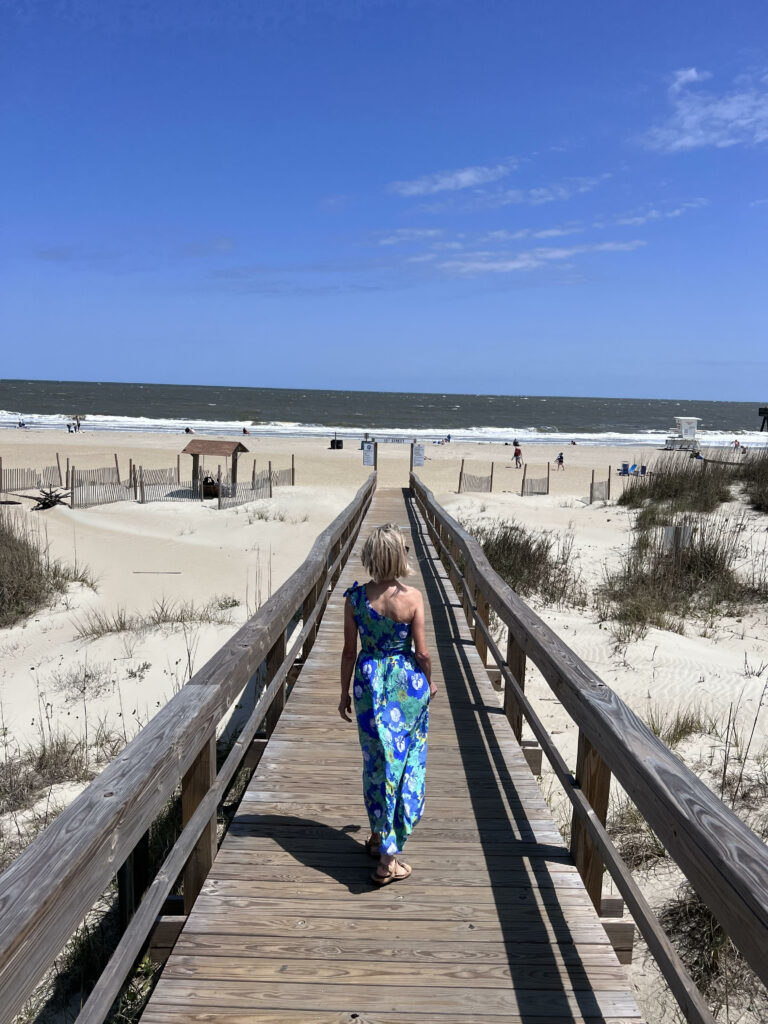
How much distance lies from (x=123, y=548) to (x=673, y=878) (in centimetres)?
1465

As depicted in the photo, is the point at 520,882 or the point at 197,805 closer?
the point at 197,805

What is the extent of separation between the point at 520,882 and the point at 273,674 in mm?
1921

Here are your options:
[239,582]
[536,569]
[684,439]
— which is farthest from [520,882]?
[684,439]

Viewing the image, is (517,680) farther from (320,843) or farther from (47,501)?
(47,501)

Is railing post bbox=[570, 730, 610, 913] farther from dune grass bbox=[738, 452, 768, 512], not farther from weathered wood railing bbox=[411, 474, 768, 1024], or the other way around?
dune grass bbox=[738, 452, 768, 512]

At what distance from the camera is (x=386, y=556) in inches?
123

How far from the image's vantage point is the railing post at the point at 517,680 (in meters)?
4.50

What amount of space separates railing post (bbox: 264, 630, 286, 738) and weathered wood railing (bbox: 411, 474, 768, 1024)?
138 centimetres

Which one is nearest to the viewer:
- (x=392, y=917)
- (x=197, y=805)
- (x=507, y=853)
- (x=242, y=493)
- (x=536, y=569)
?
(x=392, y=917)

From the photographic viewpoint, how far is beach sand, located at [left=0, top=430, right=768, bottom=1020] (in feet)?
23.6

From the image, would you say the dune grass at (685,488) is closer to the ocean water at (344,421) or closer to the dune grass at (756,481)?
the dune grass at (756,481)

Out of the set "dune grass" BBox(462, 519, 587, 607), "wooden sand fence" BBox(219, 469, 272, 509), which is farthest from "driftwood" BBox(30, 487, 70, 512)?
"dune grass" BBox(462, 519, 587, 607)

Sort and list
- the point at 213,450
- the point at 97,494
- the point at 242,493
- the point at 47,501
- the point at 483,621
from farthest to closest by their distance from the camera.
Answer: the point at 213,450, the point at 242,493, the point at 97,494, the point at 47,501, the point at 483,621

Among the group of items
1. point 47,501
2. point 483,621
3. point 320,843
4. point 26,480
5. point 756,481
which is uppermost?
point 756,481
